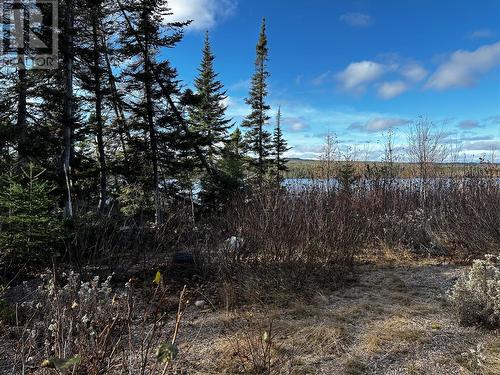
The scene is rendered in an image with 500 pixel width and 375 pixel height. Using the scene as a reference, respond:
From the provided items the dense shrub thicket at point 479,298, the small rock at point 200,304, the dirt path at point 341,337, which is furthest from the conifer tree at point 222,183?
the dense shrub thicket at point 479,298

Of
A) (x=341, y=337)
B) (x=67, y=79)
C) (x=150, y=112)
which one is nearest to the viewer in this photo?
(x=341, y=337)

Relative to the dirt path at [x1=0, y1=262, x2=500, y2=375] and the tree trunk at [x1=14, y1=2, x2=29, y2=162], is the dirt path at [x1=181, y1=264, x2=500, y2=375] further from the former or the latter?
the tree trunk at [x1=14, y1=2, x2=29, y2=162]

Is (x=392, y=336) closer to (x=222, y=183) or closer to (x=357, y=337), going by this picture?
(x=357, y=337)

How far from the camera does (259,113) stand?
24.6m

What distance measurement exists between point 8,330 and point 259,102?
74.1 ft

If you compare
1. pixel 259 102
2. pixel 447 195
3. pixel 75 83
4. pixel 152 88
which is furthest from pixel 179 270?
pixel 259 102

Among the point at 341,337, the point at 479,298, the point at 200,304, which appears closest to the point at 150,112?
the point at 200,304

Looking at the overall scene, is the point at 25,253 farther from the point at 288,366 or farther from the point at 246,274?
the point at 288,366

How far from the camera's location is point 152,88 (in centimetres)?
1118

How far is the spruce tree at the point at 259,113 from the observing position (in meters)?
23.9

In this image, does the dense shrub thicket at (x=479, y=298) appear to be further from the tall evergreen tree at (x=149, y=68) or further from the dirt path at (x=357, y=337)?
the tall evergreen tree at (x=149, y=68)

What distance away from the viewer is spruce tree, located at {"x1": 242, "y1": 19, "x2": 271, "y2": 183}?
23938 millimetres

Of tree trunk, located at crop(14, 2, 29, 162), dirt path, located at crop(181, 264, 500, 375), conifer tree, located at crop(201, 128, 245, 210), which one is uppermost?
tree trunk, located at crop(14, 2, 29, 162)

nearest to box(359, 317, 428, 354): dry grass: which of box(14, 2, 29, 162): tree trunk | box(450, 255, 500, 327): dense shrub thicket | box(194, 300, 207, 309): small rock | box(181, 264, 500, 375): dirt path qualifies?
box(181, 264, 500, 375): dirt path
